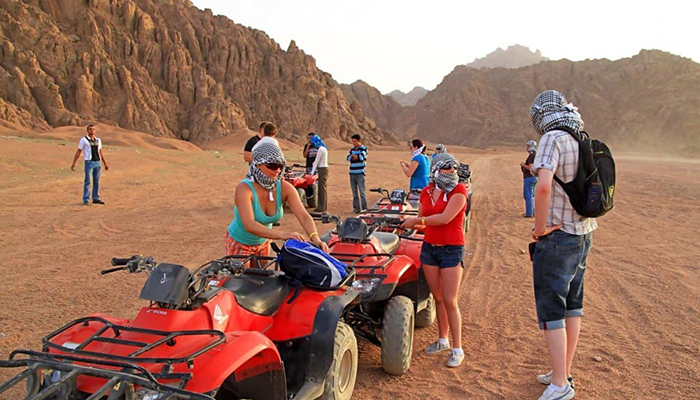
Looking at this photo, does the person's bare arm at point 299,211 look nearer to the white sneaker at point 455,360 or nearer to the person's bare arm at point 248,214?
the person's bare arm at point 248,214

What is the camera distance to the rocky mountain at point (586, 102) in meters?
78.9

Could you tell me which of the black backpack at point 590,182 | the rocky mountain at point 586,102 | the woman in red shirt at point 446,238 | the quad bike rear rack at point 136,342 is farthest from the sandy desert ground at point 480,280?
the rocky mountain at point 586,102

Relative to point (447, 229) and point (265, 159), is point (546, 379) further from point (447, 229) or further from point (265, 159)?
point (265, 159)

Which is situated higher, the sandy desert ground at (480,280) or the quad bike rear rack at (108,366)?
the quad bike rear rack at (108,366)

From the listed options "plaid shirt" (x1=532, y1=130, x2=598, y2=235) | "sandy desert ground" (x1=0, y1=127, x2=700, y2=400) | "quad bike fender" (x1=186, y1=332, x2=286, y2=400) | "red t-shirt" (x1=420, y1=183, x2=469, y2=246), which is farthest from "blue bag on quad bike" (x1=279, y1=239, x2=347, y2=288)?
"plaid shirt" (x1=532, y1=130, x2=598, y2=235)

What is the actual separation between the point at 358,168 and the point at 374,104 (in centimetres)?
12007

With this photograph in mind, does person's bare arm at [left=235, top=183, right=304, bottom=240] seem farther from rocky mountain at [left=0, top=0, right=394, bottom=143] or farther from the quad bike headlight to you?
rocky mountain at [left=0, top=0, right=394, bottom=143]

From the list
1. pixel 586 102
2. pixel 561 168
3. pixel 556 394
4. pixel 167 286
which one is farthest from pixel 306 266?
pixel 586 102

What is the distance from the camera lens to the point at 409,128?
119 meters

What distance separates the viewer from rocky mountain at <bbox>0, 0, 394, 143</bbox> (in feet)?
151

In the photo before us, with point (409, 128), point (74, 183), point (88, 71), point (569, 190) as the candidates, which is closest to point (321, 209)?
point (74, 183)

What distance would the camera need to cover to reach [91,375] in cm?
236

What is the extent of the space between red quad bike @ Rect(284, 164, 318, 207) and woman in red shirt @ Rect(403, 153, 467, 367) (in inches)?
337

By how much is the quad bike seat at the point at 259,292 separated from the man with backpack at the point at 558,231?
1.98 metres
